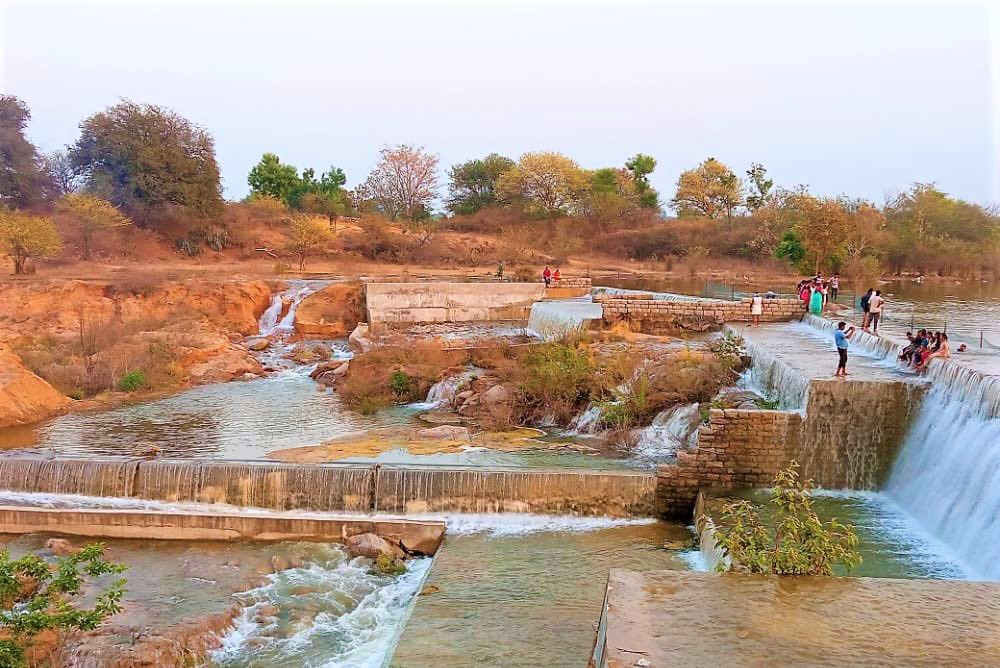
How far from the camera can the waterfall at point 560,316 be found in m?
18.8

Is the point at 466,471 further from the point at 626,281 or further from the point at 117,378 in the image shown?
the point at 626,281

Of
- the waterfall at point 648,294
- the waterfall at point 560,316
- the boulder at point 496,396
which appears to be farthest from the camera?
the waterfall at point 648,294

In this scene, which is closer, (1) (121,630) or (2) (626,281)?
(1) (121,630)

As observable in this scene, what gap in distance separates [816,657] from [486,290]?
20949 millimetres

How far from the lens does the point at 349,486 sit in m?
10.3

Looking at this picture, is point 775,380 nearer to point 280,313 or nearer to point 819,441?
point 819,441

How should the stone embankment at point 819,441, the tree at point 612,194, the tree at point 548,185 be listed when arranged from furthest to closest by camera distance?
the tree at point 548,185
the tree at point 612,194
the stone embankment at point 819,441

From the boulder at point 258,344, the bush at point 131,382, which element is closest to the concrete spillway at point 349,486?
the bush at point 131,382

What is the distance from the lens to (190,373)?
704 inches

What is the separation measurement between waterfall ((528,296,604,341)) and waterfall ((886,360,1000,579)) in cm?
833

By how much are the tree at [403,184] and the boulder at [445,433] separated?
36.4 meters

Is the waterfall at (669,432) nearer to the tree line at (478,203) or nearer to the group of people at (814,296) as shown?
the group of people at (814,296)

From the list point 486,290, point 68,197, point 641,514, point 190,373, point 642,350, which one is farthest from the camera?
point 68,197

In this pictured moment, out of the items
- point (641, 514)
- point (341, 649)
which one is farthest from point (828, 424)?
point (341, 649)
